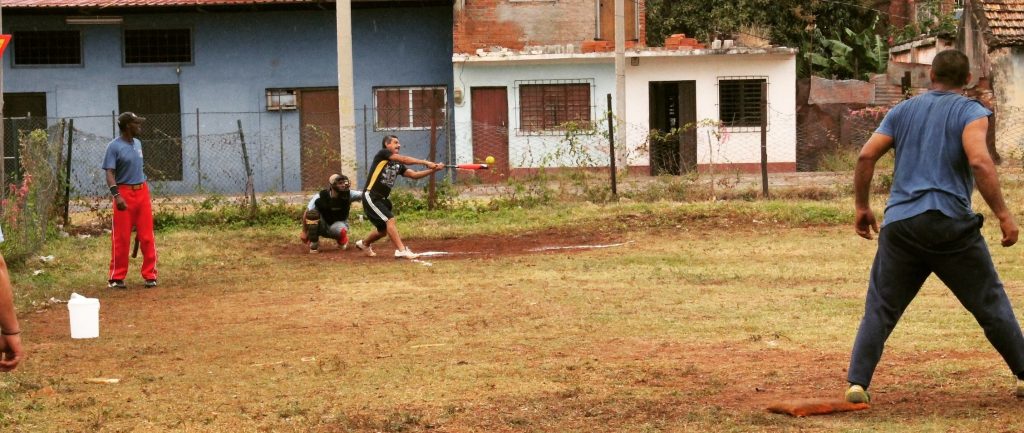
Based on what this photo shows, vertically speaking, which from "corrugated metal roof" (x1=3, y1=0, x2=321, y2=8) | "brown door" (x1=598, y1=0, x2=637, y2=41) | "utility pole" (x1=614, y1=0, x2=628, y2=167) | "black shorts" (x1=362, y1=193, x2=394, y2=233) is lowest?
"black shorts" (x1=362, y1=193, x2=394, y2=233)

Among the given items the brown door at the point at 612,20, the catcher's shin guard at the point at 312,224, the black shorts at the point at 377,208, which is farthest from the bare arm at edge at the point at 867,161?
the brown door at the point at 612,20

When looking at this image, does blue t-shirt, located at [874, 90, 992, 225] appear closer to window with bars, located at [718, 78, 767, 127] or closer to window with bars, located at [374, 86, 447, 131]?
window with bars, located at [374, 86, 447, 131]

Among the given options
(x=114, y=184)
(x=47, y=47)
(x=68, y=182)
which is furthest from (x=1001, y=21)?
(x=114, y=184)

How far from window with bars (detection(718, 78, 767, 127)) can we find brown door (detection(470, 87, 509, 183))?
4.94m

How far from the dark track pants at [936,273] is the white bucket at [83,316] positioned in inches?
224

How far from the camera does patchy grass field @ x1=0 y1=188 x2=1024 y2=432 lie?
678 centimetres

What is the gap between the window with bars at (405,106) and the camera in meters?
30.4

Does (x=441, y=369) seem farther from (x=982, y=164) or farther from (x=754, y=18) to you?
(x=754, y=18)

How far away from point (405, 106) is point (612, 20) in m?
5.13

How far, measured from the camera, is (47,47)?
101ft

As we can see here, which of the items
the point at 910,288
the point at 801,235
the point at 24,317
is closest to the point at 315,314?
the point at 24,317

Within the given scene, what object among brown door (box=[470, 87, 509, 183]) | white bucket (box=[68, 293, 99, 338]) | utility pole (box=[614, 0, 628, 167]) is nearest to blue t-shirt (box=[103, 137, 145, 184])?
white bucket (box=[68, 293, 99, 338])

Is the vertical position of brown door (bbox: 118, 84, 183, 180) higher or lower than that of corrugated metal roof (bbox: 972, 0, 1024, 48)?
lower

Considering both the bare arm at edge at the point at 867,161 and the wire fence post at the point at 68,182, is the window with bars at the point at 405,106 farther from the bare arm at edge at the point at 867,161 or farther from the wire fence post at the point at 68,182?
the bare arm at edge at the point at 867,161
